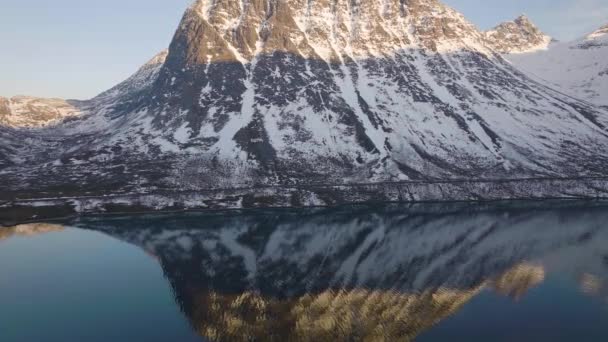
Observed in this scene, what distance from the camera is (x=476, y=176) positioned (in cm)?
18688

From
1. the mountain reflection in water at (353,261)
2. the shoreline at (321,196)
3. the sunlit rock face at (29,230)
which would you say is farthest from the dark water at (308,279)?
the shoreline at (321,196)

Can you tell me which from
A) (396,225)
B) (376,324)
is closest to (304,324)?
(376,324)

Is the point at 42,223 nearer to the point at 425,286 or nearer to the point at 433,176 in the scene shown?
the point at 425,286

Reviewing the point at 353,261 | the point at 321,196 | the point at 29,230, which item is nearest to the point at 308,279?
the point at 353,261

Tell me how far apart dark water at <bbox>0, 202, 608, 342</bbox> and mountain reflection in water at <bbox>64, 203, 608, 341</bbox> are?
0.35 m

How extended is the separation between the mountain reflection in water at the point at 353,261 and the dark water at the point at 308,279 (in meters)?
Result: 0.35

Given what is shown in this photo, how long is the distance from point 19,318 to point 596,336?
73829mm

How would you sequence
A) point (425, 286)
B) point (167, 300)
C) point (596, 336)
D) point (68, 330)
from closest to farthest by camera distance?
point (596, 336)
point (68, 330)
point (167, 300)
point (425, 286)

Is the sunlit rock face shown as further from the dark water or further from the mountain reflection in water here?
the mountain reflection in water

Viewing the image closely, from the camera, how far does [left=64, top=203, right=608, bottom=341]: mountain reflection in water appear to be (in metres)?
61.4

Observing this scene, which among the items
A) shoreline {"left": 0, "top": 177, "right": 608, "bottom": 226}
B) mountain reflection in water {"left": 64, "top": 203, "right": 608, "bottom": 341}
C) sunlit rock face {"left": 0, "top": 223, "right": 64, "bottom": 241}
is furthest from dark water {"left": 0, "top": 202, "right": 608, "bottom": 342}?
shoreline {"left": 0, "top": 177, "right": 608, "bottom": 226}

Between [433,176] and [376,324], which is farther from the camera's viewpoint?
[433,176]

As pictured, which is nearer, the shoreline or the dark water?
the dark water

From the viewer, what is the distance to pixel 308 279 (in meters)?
79.9
